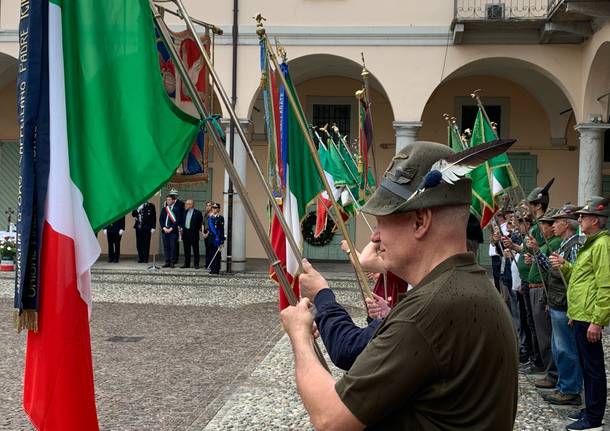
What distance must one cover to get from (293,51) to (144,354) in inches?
412

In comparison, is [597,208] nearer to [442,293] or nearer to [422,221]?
[422,221]

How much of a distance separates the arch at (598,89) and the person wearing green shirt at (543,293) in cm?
884

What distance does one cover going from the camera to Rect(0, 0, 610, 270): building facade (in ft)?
51.0

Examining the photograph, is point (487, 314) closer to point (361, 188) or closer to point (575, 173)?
point (361, 188)

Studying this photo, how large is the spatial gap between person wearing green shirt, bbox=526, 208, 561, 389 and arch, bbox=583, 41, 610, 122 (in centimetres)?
→ 884

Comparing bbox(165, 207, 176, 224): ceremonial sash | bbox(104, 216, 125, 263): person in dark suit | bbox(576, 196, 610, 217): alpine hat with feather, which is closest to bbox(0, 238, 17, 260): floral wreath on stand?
bbox(104, 216, 125, 263): person in dark suit

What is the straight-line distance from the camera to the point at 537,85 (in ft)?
62.7

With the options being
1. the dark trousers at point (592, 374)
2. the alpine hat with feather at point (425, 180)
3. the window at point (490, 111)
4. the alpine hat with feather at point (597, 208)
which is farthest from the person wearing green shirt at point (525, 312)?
the window at point (490, 111)

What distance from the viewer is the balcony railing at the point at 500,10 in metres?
15.9

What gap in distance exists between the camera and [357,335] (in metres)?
2.53

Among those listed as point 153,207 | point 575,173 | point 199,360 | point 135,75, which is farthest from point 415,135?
point 135,75

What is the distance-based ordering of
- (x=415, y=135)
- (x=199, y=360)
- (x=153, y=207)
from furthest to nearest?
(x=153, y=207) → (x=415, y=135) → (x=199, y=360)

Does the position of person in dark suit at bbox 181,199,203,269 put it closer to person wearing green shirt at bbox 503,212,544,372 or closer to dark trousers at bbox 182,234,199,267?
dark trousers at bbox 182,234,199,267

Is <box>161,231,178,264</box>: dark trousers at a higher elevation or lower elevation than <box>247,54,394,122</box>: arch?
lower
